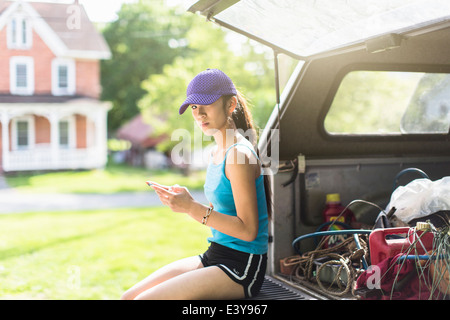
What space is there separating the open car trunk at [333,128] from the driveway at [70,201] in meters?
10.2

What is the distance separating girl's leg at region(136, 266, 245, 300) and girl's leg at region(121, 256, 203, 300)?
0.55 feet

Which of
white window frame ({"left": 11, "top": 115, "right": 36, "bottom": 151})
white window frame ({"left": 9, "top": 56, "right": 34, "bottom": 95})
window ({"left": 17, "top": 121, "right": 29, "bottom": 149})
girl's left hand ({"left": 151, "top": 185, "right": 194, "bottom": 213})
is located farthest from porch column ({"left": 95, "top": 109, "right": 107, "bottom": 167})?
girl's left hand ({"left": 151, "top": 185, "right": 194, "bottom": 213})

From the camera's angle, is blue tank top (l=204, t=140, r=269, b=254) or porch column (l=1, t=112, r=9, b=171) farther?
porch column (l=1, t=112, r=9, b=171)

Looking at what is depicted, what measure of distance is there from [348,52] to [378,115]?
1106 centimetres

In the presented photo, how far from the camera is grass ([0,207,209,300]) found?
612 centimetres

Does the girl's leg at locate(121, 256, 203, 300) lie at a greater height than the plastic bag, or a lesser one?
lesser

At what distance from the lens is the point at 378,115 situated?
45.5 ft

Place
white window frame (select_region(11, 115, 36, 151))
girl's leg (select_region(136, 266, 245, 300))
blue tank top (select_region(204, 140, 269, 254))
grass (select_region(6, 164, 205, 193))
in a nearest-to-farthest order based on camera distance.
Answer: girl's leg (select_region(136, 266, 245, 300)), blue tank top (select_region(204, 140, 269, 254)), grass (select_region(6, 164, 205, 193)), white window frame (select_region(11, 115, 36, 151))

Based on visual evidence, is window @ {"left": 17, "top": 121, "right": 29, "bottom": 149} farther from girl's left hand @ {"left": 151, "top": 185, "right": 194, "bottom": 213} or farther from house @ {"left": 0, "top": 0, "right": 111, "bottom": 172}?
girl's left hand @ {"left": 151, "top": 185, "right": 194, "bottom": 213}

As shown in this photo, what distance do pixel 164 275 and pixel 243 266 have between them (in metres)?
0.40

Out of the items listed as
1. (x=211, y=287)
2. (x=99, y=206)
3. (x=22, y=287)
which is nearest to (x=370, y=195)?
(x=211, y=287)

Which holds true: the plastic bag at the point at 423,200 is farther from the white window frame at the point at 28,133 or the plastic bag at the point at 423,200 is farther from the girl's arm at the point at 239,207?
the white window frame at the point at 28,133

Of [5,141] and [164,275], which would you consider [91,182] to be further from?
[164,275]

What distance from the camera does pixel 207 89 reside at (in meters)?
2.41
